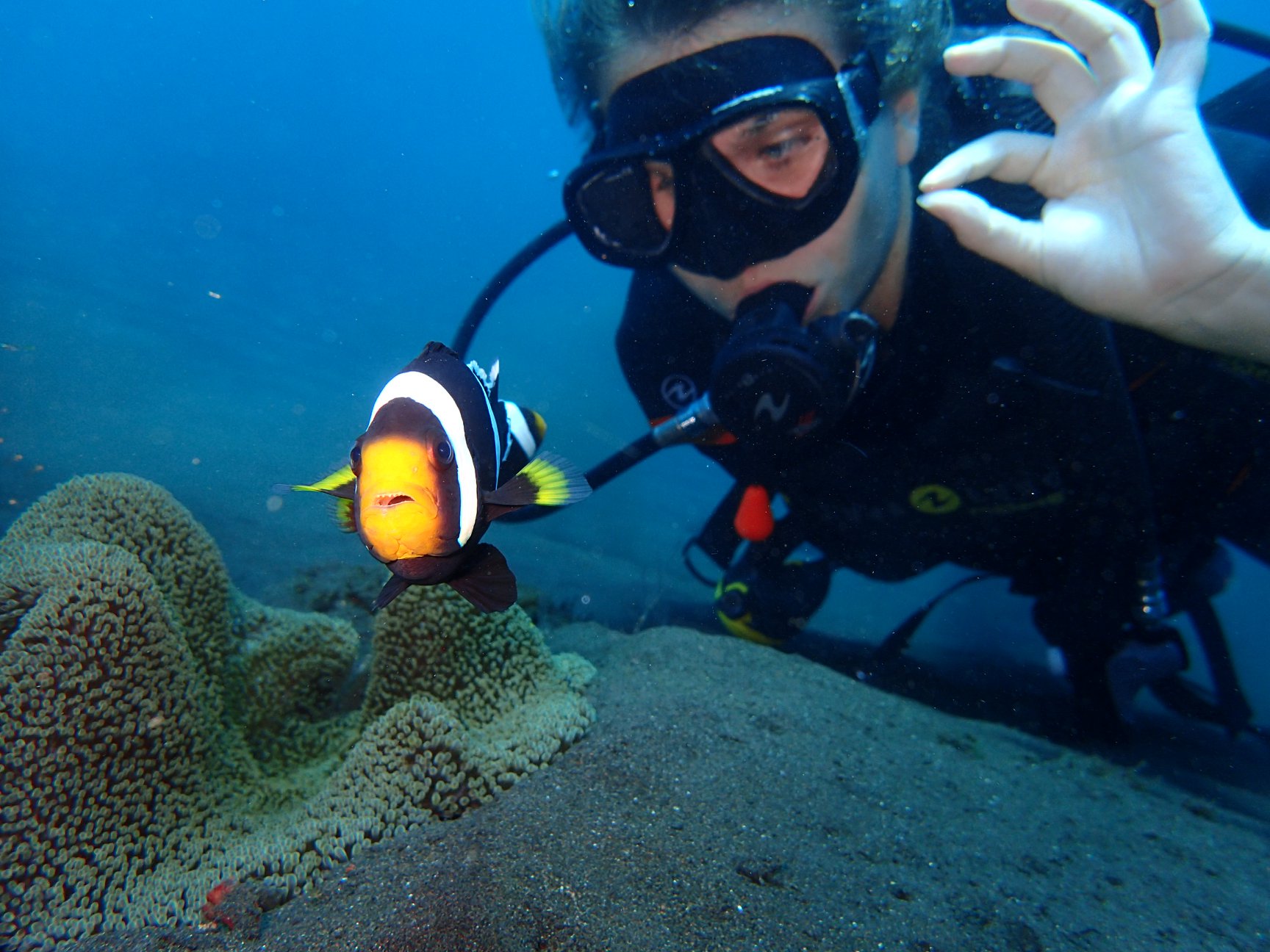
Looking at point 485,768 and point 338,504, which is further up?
point 338,504

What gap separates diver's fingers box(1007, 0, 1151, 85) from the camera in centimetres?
184

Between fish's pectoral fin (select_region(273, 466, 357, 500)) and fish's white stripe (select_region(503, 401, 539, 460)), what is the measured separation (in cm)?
28

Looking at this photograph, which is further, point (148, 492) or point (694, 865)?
point (148, 492)

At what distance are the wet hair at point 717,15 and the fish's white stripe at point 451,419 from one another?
7.77ft

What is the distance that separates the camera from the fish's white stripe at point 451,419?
880 mm

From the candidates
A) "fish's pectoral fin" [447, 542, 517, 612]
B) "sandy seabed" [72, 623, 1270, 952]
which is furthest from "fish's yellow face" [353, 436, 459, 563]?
"sandy seabed" [72, 623, 1270, 952]

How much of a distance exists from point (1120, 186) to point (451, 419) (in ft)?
7.33

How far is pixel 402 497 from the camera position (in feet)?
2.60

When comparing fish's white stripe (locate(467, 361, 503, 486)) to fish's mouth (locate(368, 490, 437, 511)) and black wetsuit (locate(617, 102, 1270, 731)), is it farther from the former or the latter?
black wetsuit (locate(617, 102, 1270, 731))

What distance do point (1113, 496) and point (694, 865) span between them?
9.09 ft

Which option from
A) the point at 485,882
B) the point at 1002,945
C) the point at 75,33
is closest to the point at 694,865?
the point at 485,882

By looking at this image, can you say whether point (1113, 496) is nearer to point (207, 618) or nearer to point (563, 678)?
point (563, 678)

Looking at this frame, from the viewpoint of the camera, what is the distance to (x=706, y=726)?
241 cm

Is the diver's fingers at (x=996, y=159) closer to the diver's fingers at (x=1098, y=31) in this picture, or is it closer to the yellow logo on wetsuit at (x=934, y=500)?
the diver's fingers at (x=1098, y=31)
